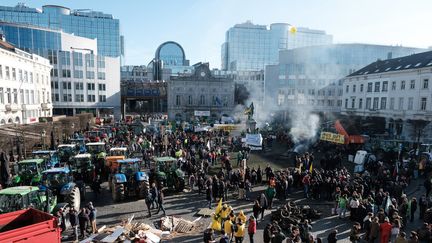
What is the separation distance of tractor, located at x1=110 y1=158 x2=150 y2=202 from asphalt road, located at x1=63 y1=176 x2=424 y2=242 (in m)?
0.43

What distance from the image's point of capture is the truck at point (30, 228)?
24.4 feet

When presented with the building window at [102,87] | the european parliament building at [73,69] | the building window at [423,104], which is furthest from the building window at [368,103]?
the building window at [102,87]

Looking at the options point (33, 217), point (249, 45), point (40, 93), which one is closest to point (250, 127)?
point (33, 217)

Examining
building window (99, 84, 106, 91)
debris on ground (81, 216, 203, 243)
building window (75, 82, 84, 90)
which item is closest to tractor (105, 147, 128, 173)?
debris on ground (81, 216, 203, 243)

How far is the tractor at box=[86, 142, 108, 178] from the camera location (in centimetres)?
1901

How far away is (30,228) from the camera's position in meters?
7.82

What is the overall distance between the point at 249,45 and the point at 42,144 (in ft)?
368

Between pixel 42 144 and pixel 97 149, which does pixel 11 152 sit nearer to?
pixel 42 144

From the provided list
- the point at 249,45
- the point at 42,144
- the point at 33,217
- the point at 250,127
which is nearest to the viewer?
the point at 33,217

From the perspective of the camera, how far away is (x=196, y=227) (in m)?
11.9

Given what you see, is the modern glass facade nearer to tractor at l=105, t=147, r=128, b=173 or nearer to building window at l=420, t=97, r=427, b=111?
tractor at l=105, t=147, r=128, b=173

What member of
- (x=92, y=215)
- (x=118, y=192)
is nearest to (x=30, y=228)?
(x=92, y=215)

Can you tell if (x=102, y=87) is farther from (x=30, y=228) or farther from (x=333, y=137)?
(x=30, y=228)

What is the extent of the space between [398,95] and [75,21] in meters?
113
